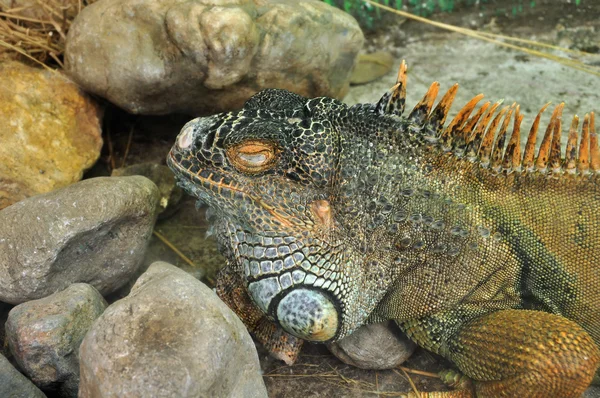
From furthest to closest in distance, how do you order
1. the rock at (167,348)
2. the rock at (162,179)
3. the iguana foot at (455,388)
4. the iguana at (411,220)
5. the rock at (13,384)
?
the rock at (162,179), the iguana foot at (455,388), the iguana at (411,220), the rock at (13,384), the rock at (167,348)

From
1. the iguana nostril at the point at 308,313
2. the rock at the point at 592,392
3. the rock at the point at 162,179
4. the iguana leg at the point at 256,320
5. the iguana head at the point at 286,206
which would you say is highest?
the iguana head at the point at 286,206

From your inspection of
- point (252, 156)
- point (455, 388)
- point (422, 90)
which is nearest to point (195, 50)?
point (252, 156)

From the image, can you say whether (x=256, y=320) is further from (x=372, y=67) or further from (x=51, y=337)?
(x=372, y=67)

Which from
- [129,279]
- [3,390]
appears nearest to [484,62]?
[129,279]

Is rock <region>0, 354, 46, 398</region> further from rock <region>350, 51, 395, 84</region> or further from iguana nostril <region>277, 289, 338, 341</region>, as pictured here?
rock <region>350, 51, 395, 84</region>

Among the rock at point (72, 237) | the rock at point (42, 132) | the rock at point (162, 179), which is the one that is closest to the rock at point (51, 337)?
the rock at point (72, 237)

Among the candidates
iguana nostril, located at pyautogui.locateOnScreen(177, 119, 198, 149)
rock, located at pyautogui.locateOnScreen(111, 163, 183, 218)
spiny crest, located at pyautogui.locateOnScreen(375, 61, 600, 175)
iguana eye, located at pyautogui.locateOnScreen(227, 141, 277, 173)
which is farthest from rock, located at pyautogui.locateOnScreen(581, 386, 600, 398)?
rock, located at pyautogui.locateOnScreen(111, 163, 183, 218)

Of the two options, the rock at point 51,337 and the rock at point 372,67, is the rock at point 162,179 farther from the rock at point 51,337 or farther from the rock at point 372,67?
the rock at point 372,67
